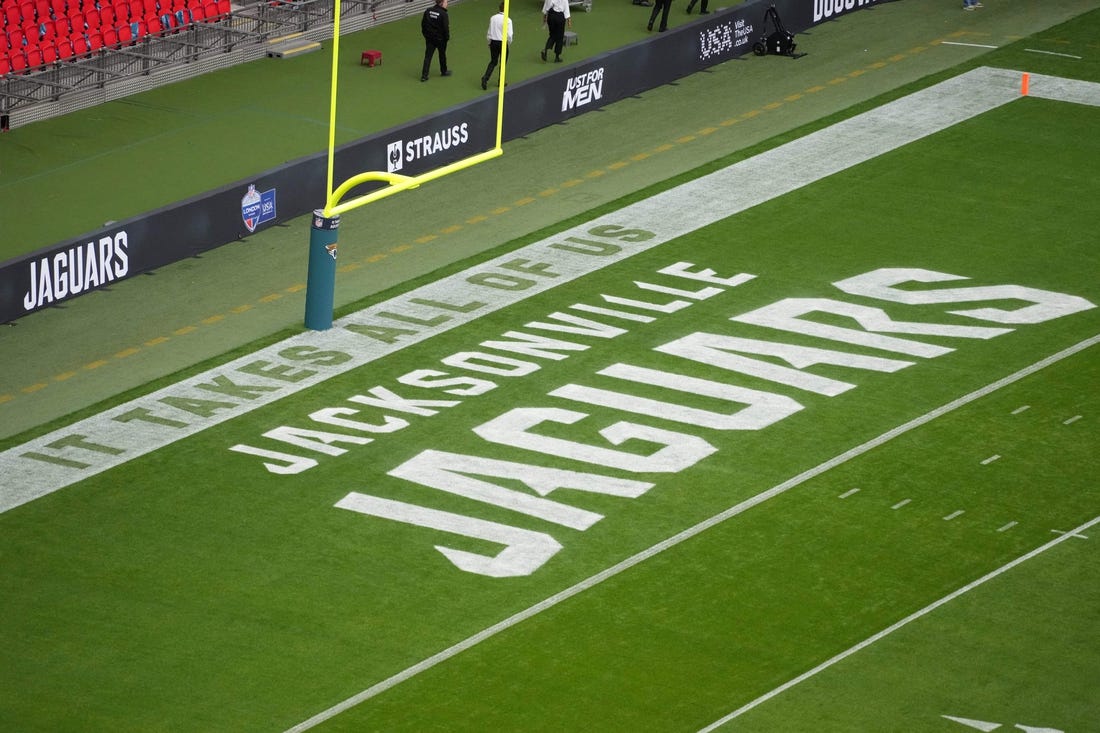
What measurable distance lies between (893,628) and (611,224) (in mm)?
11376

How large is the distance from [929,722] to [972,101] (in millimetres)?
19083

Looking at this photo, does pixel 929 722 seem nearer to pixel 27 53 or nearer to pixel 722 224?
pixel 722 224

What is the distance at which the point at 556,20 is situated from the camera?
34.1 metres

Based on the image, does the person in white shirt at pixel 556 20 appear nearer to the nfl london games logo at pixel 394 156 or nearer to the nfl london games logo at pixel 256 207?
the nfl london games logo at pixel 394 156

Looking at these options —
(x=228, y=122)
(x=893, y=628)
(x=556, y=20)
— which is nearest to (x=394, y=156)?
(x=228, y=122)

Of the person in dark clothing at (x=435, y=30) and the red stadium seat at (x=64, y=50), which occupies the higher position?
the person in dark clothing at (x=435, y=30)

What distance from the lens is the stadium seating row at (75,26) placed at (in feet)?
105

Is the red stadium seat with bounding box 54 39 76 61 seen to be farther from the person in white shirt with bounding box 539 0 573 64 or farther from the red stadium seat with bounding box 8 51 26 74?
the person in white shirt with bounding box 539 0 573 64

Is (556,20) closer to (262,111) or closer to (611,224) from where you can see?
(262,111)

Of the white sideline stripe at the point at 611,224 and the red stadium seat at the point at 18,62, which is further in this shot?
the red stadium seat at the point at 18,62

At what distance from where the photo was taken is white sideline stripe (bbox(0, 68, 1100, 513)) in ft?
70.7

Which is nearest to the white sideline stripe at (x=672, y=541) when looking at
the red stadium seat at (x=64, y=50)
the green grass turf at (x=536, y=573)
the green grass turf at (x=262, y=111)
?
the green grass turf at (x=536, y=573)

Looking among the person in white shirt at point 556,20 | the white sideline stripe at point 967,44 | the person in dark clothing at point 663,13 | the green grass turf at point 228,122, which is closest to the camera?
the green grass turf at point 228,122

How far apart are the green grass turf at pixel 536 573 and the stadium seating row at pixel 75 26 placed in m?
11.3
